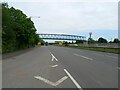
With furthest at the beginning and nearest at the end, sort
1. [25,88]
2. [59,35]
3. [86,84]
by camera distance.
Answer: [59,35]
[86,84]
[25,88]

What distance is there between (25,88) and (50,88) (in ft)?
2.94

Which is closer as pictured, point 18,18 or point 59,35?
point 18,18

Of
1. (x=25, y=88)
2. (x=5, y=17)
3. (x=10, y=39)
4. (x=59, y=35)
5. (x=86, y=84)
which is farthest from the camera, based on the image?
(x=59, y=35)

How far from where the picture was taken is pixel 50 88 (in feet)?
30.2

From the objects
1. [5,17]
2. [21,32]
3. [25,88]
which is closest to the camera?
[25,88]

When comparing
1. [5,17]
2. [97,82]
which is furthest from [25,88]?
[5,17]

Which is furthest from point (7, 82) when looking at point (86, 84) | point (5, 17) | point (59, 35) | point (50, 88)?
point (59, 35)

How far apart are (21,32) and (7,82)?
4177 cm

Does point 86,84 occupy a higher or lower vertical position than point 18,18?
lower

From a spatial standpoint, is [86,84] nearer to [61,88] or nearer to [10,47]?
[61,88]

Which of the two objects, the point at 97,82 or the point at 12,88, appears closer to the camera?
the point at 12,88

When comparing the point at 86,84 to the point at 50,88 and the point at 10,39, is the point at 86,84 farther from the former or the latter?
the point at 10,39

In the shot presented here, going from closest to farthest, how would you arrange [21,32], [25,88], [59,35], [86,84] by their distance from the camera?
[25,88], [86,84], [21,32], [59,35]

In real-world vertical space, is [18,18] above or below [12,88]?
above
